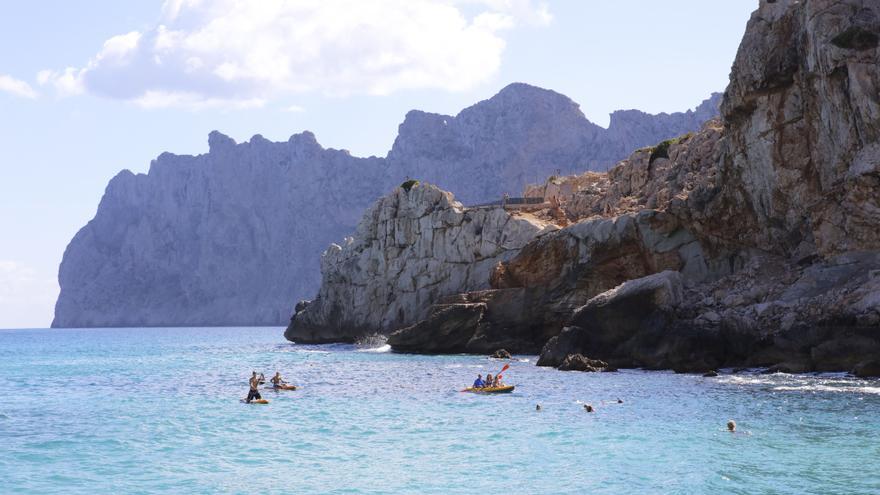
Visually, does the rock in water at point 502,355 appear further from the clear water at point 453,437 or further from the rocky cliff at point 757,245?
the clear water at point 453,437

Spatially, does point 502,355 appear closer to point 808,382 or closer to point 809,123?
point 809,123

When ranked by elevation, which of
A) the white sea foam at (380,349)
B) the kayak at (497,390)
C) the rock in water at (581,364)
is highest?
the white sea foam at (380,349)

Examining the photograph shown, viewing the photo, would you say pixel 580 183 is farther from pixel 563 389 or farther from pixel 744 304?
pixel 563 389

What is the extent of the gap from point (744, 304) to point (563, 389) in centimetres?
1666

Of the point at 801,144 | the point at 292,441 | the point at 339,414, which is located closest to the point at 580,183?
the point at 801,144

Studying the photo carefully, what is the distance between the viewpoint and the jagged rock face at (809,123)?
174 ft

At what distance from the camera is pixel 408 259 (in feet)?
322

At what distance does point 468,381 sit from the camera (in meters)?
53.4

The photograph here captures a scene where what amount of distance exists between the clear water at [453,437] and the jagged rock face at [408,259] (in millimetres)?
35088

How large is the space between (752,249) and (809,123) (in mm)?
9888

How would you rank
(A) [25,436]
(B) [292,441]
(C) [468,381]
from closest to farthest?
(B) [292,441]
(A) [25,436]
(C) [468,381]

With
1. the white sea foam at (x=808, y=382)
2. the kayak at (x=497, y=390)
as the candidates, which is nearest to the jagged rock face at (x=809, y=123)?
the white sea foam at (x=808, y=382)

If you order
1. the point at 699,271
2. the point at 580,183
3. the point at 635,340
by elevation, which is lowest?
the point at 635,340

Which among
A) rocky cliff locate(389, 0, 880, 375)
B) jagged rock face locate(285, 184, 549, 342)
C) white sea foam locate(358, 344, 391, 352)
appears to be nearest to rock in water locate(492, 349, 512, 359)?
rocky cliff locate(389, 0, 880, 375)
